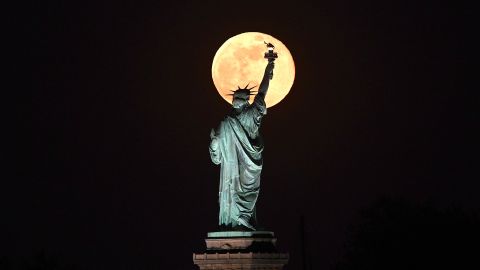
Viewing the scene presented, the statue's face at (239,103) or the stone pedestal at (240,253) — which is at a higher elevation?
the statue's face at (239,103)

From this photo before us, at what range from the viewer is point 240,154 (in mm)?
22578

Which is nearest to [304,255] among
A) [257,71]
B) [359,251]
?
[359,251]

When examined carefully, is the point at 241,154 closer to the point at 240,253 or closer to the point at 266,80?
the point at 266,80

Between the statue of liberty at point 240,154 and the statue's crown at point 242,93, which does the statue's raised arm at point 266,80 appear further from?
the statue's crown at point 242,93

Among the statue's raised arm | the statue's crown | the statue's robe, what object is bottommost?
the statue's robe

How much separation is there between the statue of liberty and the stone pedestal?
2.15 ft

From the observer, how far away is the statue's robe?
22469 mm

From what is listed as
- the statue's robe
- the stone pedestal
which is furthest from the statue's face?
the stone pedestal

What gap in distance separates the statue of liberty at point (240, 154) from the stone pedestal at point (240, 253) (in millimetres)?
655

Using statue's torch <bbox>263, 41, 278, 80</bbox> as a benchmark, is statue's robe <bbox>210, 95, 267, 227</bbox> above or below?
below

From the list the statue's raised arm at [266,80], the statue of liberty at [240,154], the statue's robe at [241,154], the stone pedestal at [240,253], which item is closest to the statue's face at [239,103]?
the statue of liberty at [240,154]

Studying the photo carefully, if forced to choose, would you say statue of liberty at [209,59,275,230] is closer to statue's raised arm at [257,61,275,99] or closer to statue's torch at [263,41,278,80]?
statue's raised arm at [257,61,275,99]

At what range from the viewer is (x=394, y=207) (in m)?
44.3

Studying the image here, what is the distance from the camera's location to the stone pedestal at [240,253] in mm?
21438
